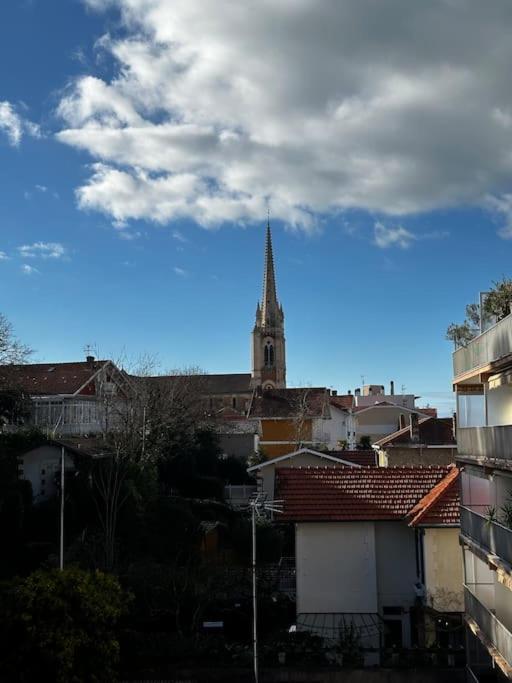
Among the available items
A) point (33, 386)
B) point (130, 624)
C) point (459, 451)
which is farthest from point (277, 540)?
point (33, 386)

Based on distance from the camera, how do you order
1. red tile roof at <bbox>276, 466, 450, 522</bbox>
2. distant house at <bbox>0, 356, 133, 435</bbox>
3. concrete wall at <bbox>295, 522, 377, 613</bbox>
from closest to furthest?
concrete wall at <bbox>295, 522, 377, 613</bbox>, red tile roof at <bbox>276, 466, 450, 522</bbox>, distant house at <bbox>0, 356, 133, 435</bbox>

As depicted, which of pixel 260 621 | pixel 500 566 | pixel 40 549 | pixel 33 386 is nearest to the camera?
pixel 500 566

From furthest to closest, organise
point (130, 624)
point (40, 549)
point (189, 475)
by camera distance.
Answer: point (189, 475) → point (40, 549) → point (130, 624)

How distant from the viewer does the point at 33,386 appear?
148 feet

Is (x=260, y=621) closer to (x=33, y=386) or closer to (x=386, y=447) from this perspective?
(x=386, y=447)

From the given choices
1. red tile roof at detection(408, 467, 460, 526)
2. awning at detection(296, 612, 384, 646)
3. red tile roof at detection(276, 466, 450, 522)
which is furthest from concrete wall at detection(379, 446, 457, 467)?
awning at detection(296, 612, 384, 646)

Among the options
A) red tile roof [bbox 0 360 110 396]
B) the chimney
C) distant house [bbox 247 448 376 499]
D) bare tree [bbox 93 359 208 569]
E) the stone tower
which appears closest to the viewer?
bare tree [bbox 93 359 208 569]

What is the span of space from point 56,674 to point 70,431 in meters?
29.2

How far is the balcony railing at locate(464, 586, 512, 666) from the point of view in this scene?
13.9m

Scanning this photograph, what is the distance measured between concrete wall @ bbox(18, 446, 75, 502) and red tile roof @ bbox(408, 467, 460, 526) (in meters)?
17.1

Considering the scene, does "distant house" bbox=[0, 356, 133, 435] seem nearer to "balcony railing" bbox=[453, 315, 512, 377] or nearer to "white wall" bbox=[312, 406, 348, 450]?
"white wall" bbox=[312, 406, 348, 450]

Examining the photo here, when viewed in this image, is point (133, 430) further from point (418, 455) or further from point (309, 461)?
point (418, 455)

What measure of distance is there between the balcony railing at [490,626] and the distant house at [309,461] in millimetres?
18926

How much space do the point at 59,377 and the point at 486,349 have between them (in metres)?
35.4
